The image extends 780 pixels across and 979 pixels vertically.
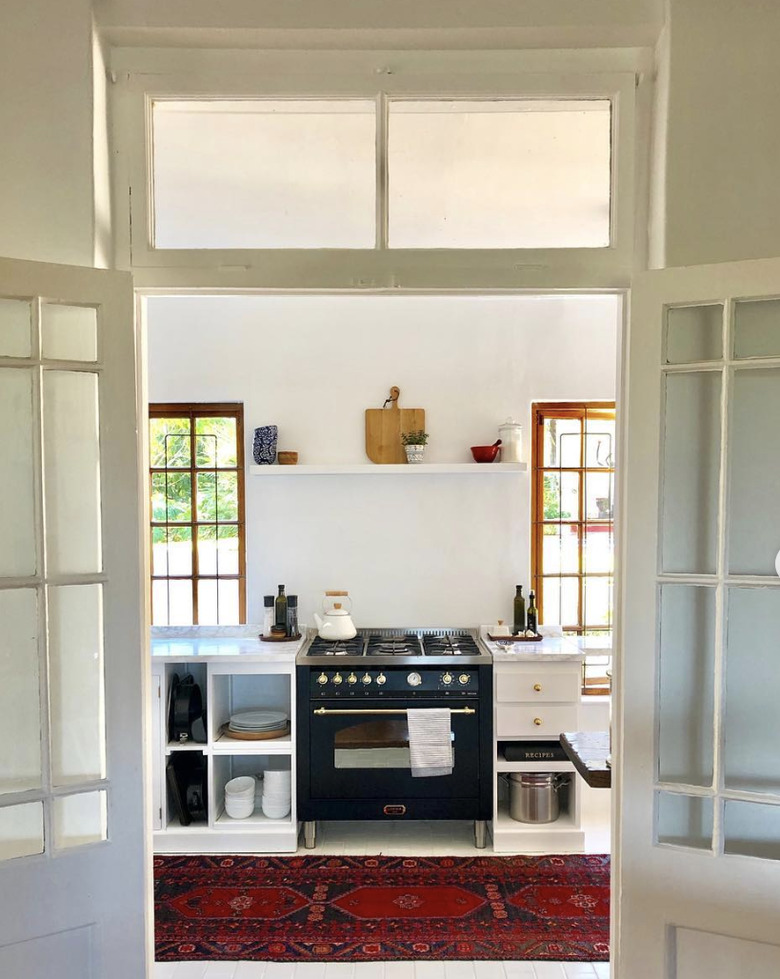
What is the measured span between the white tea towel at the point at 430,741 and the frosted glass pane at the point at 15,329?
8.26 feet

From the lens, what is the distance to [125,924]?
5.68ft

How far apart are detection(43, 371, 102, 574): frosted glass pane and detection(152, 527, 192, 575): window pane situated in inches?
102

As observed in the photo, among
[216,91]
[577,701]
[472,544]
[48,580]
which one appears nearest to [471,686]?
[577,701]

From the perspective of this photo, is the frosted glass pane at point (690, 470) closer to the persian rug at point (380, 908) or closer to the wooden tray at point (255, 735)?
the persian rug at point (380, 908)

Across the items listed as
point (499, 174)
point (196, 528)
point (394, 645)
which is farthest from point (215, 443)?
point (499, 174)

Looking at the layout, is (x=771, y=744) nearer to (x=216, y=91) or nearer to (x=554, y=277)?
(x=554, y=277)

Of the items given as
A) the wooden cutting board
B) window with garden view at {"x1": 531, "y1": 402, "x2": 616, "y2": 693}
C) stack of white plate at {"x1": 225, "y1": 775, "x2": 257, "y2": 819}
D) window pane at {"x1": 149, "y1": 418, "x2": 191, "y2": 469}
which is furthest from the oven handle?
window pane at {"x1": 149, "y1": 418, "x2": 191, "y2": 469}

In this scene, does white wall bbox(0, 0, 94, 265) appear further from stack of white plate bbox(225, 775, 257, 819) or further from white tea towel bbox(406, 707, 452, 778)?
stack of white plate bbox(225, 775, 257, 819)

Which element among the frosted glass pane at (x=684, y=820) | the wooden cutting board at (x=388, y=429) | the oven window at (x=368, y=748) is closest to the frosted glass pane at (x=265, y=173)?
the frosted glass pane at (x=684, y=820)

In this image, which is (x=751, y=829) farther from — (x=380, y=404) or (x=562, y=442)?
(x=380, y=404)

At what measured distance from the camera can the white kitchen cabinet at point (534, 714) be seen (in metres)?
3.59

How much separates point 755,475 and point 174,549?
335 cm

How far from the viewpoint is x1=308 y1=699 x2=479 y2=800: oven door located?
11.8 ft

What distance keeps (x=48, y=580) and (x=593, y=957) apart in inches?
94.1
